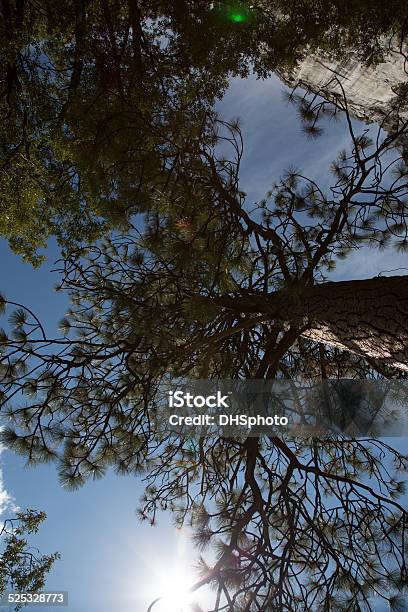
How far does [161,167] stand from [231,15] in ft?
5.50

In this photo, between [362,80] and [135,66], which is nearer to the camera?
[135,66]

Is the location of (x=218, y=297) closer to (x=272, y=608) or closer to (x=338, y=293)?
(x=338, y=293)

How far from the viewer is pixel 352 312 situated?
9.04 ft

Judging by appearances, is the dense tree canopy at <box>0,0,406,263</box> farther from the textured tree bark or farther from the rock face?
the rock face

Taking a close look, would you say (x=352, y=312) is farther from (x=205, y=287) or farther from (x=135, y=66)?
(x=135, y=66)

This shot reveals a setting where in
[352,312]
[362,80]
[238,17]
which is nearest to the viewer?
[352,312]

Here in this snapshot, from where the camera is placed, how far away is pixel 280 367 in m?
4.06

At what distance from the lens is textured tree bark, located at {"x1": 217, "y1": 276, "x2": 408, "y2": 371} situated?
2.54m

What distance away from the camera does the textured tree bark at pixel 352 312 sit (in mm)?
2537

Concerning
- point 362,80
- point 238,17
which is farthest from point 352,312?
point 362,80

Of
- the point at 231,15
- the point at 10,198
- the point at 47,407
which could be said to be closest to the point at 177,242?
the point at 47,407

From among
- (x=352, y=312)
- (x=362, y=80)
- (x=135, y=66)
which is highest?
(x=362, y=80)

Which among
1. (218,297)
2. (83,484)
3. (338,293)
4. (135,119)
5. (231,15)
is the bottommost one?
(83,484)

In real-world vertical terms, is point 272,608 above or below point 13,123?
below
